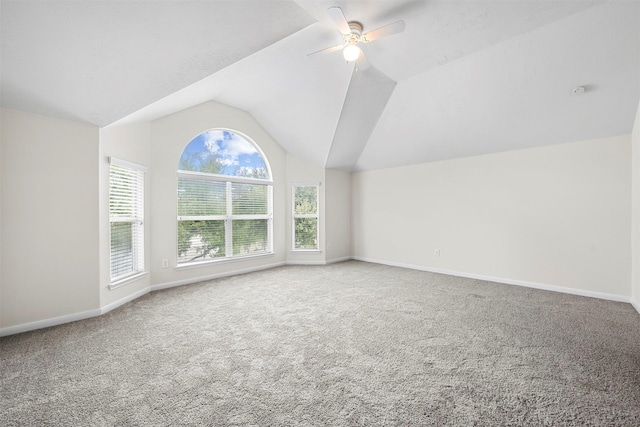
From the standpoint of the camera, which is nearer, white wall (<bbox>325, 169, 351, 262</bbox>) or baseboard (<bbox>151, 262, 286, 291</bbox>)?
baseboard (<bbox>151, 262, 286, 291</bbox>)

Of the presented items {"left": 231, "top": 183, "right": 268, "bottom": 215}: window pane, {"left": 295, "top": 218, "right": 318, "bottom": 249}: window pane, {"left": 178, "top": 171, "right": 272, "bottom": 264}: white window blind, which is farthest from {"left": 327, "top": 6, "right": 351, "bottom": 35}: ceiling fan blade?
{"left": 295, "top": 218, "right": 318, "bottom": 249}: window pane

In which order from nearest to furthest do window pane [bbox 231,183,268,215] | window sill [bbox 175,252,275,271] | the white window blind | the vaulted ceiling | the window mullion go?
the vaulted ceiling → window sill [bbox 175,252,275,271] → the white window blind → the window mullion → window pane [bbox 231,183,268,215]

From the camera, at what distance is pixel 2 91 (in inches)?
91.0

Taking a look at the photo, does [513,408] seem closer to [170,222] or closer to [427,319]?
[427,319]

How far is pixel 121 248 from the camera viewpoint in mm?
3543

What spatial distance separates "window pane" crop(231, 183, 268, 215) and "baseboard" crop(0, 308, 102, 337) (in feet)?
8.31

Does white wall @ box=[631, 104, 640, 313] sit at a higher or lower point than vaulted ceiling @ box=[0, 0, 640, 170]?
lower

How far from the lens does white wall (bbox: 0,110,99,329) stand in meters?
2.57

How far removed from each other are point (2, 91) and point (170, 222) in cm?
227

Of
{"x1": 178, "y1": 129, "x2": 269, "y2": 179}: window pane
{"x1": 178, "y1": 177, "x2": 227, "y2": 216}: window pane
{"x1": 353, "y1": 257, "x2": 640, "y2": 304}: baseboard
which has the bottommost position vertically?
{"x1": 353, "y1": 257, "x2": 640, "y2": 304}: baseboard

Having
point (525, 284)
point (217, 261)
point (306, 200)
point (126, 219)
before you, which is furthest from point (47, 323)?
point (525, 284)

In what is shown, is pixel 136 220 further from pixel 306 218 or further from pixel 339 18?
pixel 339 18

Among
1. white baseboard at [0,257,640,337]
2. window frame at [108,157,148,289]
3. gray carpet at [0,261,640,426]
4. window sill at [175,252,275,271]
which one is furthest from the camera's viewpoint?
window sill at [175,252,275,271]

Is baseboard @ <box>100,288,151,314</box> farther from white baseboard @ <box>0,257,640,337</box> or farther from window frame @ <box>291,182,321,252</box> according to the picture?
window frame @ <box>291,182,321,252</box>
